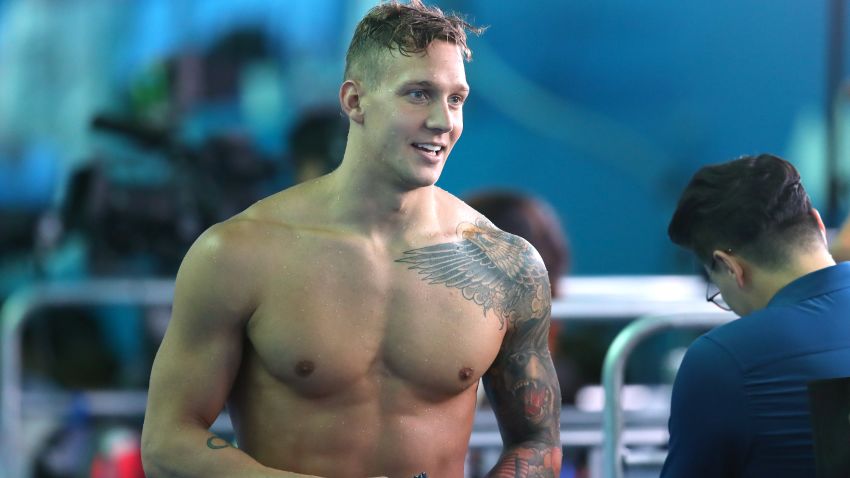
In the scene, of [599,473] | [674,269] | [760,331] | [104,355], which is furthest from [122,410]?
[760,331]

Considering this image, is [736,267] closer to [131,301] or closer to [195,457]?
[195,457]

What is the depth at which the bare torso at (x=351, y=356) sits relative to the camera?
7.92 ft

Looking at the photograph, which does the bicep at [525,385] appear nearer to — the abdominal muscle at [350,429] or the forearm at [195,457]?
the abdominal muscle at [350,429]

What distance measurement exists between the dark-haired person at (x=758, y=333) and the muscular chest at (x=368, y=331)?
0.44 m

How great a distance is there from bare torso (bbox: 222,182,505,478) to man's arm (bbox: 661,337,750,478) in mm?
400

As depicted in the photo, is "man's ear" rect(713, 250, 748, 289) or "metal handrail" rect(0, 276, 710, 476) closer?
"man's ear" rect(713, 250, 748, 289)

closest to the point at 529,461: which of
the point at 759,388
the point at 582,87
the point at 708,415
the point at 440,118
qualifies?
the point at 708,415

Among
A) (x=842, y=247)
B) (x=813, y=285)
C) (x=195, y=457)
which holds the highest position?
Answer: (x=842, y=247)

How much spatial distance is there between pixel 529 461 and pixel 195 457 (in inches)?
27.2

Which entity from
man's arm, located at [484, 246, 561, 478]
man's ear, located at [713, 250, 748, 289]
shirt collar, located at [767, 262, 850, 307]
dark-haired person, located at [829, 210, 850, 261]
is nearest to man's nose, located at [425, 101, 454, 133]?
man's arm, located at [484, 246, 561, 478]

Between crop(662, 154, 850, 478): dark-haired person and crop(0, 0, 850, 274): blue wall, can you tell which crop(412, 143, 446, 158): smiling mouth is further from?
crop(0, 0, 850, 274): blue wall

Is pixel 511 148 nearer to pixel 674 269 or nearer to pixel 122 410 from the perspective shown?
pixel 674 269

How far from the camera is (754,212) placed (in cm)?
252

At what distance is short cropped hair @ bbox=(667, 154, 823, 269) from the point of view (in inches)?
99.2
